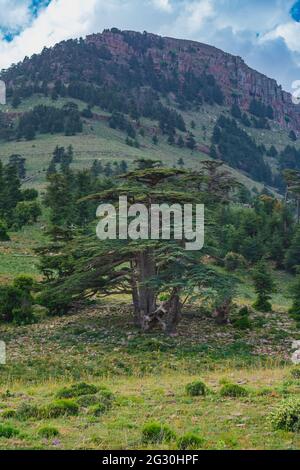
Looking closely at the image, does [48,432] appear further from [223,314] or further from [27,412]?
[223,314]

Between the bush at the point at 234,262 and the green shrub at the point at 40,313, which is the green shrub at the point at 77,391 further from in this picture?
the bush at the point at 234,262

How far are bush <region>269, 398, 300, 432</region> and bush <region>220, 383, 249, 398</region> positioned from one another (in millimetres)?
2878

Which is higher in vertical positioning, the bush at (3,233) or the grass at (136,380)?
the bush at (3,233)

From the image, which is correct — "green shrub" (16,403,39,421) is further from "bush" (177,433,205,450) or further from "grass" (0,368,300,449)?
"bush" (177,433,205,450)

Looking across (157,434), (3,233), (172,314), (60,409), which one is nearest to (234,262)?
(3,233)

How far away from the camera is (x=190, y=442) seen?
953cm

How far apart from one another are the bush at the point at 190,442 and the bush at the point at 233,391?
14.0 ft

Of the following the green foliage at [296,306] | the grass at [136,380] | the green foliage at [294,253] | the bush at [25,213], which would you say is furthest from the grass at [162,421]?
the bush at [25,213]

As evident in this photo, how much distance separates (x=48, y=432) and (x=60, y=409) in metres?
2.00

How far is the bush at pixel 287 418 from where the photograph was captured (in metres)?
10.4

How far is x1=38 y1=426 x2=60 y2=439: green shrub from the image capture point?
33.4 feet

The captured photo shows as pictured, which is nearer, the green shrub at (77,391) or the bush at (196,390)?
the bush at (196,390)

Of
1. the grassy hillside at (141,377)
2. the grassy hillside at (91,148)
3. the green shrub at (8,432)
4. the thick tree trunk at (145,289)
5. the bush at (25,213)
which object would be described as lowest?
the grassy hillside at (141,377)
